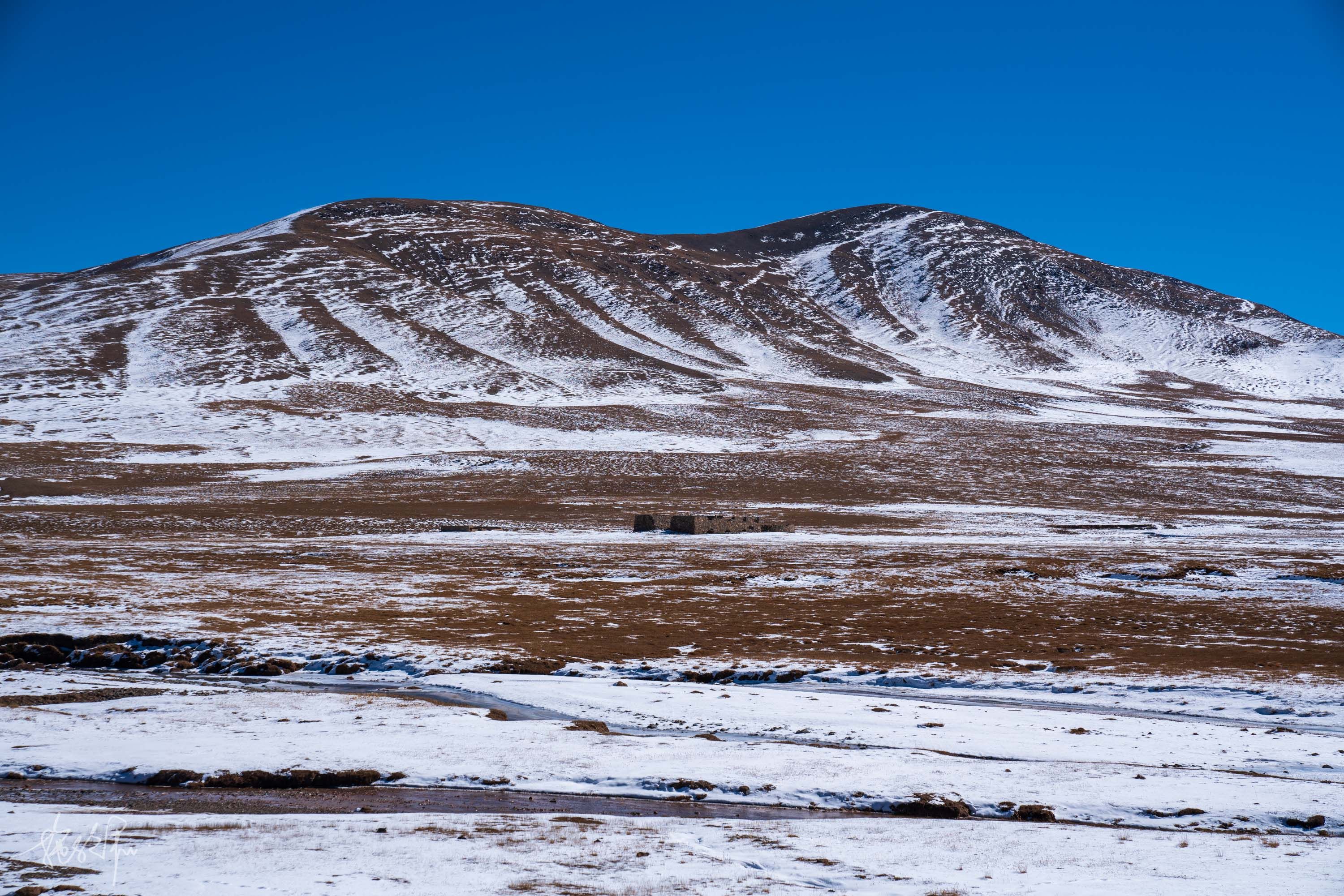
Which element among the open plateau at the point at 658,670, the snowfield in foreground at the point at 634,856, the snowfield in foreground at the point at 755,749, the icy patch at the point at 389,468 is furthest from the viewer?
the icy patch at the point at 389,468

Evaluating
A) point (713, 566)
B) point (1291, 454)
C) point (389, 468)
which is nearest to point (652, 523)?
point (713, 566)

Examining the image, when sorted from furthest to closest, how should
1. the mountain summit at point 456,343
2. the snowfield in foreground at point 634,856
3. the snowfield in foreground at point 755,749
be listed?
the mountain summit at point 456,343 < the snowfield in foreground at point 755,749 < the snowfield in foreground at point 634,856

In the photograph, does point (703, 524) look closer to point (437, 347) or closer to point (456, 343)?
point (437, 347)

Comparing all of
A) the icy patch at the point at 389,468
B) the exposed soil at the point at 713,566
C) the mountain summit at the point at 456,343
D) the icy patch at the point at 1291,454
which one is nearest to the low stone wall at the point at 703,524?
the exposed soil at the point at 713,566

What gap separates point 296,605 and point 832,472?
6137 cm

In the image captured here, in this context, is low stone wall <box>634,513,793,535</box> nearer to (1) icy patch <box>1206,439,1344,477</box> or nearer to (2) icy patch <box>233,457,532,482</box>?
(2) icy patch <box>233,457,532,482</box>

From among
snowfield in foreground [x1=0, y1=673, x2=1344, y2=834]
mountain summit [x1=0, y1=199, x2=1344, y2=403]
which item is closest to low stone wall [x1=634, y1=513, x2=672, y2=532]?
snowfield in foreground [x1=0, y1=673, x2=1344, y2=834]

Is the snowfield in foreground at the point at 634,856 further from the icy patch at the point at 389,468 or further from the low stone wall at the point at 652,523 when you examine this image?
the icy patch at the point at 389,468

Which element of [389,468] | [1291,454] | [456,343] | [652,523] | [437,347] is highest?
[456,343]

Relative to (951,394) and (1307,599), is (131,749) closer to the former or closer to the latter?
(1307,599)

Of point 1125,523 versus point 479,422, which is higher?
point 479,422

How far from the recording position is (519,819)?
12.6 meters

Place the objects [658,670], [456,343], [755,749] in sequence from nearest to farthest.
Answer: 1. [755,749]
2. [658,670]
3. [456,343]

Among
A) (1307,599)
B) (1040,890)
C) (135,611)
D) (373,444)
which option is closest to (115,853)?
(1040,890)
